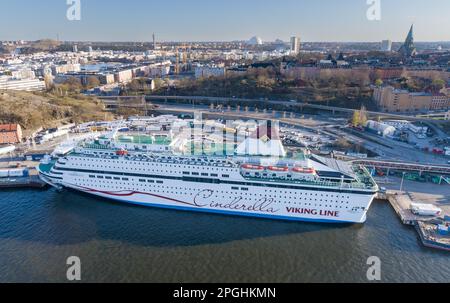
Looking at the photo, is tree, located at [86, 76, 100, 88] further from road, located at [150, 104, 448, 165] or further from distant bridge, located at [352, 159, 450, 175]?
distant bridge, located at [352, 159, 450, 175]

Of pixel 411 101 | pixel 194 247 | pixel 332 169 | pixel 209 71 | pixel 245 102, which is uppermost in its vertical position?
pixel 209 71

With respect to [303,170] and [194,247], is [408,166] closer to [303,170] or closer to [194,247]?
[303,170]

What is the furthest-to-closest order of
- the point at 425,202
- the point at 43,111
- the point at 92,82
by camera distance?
the point at 92,82 → the point at 43,111 → the point at 425,202

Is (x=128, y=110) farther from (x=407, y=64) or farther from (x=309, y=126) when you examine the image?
(x=407, y=64)

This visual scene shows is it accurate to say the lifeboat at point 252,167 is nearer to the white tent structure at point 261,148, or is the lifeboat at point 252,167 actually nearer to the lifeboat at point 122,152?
the white tent structure at point 261,148

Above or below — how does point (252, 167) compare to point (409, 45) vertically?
below

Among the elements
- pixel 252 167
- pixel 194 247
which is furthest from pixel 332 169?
pixel 194 247
